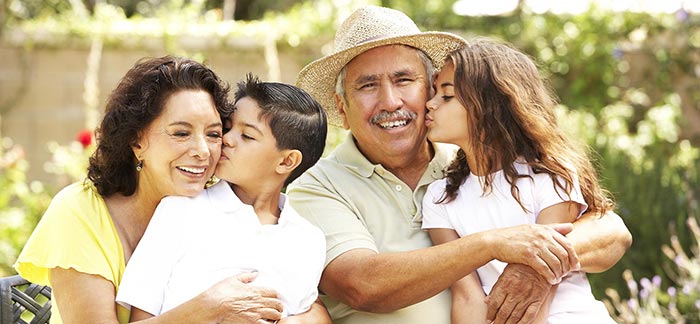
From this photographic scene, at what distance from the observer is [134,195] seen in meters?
2.71

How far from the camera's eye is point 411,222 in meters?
3.21

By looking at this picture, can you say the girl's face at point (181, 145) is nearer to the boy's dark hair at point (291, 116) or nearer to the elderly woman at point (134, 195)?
the elderly woman at point (134, 195)

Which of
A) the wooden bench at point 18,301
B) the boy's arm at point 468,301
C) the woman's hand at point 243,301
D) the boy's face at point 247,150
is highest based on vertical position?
the boy's face at point 247,150

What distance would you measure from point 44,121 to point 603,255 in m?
5.38

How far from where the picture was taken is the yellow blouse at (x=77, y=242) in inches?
99.0

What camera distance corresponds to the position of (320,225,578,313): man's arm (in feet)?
8.67

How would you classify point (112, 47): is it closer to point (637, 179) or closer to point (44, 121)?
point (44, 121)

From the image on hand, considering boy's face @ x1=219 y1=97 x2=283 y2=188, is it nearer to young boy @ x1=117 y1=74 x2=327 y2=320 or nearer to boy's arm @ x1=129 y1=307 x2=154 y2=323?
young boy @ x1=117 y1=74 x2=327 y2=320

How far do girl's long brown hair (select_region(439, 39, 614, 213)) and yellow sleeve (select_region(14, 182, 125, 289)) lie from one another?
1113 mm

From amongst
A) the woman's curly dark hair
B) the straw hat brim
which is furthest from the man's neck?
the woman's curly dark hair

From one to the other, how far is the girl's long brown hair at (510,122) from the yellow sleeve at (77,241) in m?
1.11

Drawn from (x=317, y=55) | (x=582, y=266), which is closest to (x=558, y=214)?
(x=582, y=266)

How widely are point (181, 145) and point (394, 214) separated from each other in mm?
905

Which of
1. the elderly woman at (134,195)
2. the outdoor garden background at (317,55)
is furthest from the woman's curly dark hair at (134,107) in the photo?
the outdoor garden background at (317,55)
